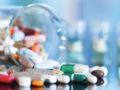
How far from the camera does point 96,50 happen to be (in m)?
1.30

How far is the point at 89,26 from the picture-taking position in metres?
1.30

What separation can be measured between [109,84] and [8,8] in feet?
1.65

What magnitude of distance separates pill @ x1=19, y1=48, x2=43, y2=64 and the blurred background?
6.7 inches

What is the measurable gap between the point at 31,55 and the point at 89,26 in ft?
0.88

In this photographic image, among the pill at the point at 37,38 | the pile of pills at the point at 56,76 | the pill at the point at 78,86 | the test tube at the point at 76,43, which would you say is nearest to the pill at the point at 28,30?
the pill at the point at 37,38

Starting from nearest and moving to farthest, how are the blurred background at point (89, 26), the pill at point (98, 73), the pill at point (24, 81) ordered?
the pill at point (24, 81)
the pill at point (98, 73)
the blurred background at point (89, 26)

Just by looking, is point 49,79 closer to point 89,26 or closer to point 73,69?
point 73,69

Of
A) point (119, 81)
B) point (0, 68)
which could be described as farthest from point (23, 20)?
point (119, 81)

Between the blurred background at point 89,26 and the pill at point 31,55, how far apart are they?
0.17 meters

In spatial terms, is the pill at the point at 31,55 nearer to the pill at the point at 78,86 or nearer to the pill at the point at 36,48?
the pill at the point at 36,48

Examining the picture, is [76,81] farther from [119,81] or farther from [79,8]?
[79,8]

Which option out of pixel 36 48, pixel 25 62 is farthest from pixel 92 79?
pixel 36 48

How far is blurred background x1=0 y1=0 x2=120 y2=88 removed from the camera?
129 cm

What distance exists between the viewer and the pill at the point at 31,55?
1078 mm
